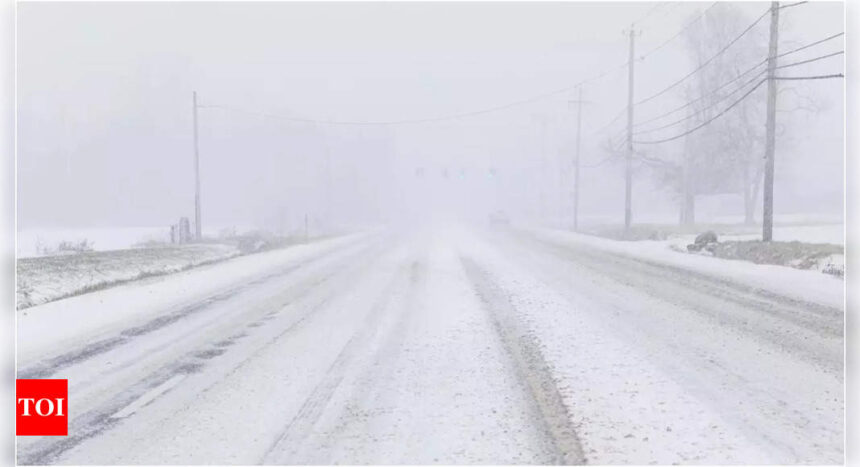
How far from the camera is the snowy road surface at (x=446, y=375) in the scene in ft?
13.8

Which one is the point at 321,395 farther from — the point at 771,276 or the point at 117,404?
the point at 771,276

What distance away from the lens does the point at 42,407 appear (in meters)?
5.12

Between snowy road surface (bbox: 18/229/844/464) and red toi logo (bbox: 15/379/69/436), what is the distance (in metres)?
0.10

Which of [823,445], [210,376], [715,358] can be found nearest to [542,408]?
[823,445]

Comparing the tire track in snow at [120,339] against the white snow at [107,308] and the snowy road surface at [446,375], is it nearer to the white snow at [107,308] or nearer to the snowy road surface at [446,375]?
the snowy road surface at [446,375]

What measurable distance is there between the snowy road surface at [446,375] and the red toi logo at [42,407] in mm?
100

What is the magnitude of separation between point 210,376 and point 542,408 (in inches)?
119

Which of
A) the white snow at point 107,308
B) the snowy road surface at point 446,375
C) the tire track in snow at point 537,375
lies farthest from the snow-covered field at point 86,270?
the tire track in snow at point 537,375

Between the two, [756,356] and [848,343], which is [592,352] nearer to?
[756,356]

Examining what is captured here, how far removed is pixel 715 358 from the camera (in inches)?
254

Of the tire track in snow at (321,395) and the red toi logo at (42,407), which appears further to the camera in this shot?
the red toi logo at (42,407)

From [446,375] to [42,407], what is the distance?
125 inches

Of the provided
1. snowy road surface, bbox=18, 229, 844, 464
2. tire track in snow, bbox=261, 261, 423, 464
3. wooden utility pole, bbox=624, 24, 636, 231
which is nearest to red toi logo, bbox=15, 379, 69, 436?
snowy road surface, bbox=18, 229, 844, 464

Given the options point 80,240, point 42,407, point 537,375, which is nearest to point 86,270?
point 42,407
